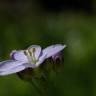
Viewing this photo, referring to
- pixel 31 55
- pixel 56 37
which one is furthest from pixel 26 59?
pixel 56 37

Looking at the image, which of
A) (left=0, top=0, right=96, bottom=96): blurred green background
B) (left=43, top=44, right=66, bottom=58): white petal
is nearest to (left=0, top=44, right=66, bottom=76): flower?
(left=43, top=44, right=66, bottom=58): white petal

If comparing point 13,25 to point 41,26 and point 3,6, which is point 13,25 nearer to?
point 41,26

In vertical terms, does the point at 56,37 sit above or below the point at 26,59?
below

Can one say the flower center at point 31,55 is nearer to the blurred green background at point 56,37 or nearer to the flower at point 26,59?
the flower at point 26,59

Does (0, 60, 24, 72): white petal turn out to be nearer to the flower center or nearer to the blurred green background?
the flower center

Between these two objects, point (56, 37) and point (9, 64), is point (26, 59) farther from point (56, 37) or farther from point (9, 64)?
point (56, 37)

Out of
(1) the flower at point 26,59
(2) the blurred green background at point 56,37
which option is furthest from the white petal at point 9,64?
(2) the blurred green background at point 56,37
